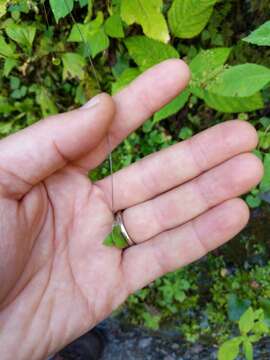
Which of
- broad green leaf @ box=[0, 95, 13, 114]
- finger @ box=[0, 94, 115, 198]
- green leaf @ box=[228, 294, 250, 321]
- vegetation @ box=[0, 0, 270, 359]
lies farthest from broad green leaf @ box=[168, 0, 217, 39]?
green leaf @ box=[228, 294, 250, 321]

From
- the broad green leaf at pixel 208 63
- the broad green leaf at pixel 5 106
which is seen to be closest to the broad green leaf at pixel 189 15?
the broad green leaf at pixel 208 63

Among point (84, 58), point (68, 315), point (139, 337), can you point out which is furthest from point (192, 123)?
point (139, 337)

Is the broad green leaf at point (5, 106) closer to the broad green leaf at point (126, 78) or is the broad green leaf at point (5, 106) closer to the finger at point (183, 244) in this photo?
the broad green leaf at point (126, 78)

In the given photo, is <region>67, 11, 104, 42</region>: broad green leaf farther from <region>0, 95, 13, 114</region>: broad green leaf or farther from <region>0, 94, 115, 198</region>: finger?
<region>0, 95, 13, 114</region>: broad green leaf

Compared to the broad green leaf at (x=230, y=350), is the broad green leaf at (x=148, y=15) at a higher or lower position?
higher

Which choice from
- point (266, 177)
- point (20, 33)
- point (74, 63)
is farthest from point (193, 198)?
point (20, 33)

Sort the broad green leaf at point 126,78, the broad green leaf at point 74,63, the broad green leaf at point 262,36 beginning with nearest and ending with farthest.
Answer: the broad green leaf at point 262,36, the broad green leaf at point 126,78, the broad green leaf at point 74,63

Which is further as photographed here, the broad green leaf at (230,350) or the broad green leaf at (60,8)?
the broad green leaf at (230,350)
